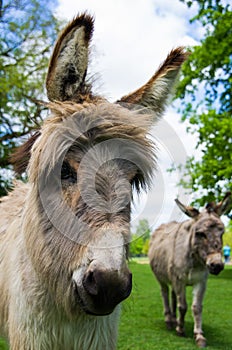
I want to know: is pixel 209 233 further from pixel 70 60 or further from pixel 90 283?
pixel 90 283

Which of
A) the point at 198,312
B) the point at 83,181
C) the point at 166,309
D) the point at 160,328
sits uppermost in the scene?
the point at 83,181

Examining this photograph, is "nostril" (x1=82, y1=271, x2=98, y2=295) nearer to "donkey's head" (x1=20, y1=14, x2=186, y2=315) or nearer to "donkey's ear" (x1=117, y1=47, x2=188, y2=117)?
"donkey's head" (x1=20, y1=14, x2=186, y2=315)

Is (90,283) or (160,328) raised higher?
(90,283)

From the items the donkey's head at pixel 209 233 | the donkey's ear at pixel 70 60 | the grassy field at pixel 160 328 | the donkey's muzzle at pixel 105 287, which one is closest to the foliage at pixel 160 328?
the grassy field at pixel 160 328

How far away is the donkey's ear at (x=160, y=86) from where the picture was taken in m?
2.75

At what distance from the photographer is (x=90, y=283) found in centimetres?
190

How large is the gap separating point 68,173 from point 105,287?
0.70m

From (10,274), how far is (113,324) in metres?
0.80

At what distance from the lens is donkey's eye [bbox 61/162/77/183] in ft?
7.42

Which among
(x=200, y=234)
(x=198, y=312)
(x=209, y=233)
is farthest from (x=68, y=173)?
(x=198, y=312)

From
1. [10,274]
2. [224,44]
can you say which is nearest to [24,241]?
[10,274]

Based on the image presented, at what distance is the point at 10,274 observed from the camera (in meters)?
2.88

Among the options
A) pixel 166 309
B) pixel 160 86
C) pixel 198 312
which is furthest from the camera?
pixel 166 309

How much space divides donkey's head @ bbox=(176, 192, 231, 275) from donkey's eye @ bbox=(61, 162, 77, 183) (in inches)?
193
